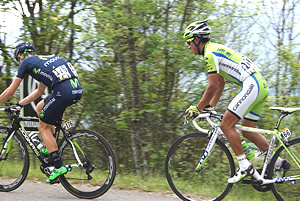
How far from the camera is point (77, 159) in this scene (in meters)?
5.20

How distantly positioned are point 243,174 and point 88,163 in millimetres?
2122

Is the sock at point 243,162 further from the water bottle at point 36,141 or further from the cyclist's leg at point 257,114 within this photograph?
the water bottle at point 36,141

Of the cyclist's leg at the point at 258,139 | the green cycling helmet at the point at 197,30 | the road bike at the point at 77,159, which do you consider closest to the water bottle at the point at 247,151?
the cyclist's leg at the point at 258,139

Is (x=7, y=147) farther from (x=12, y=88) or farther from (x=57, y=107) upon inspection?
(x=57, y=107)

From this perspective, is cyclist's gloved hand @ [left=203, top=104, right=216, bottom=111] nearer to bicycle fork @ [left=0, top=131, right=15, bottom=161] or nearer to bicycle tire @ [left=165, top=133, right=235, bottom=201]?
bicycle tire @ [left=165, top=133, right=235, bottom=201]

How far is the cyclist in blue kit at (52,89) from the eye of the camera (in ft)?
16.3

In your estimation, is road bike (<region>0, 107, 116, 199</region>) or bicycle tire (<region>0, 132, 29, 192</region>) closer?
road bike (<region>0, 107, 116, 199</region>)

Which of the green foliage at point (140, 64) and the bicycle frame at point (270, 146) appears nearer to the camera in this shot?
the bicycle frame at point (270, 146)

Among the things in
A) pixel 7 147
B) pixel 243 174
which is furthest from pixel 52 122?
pixel 243 174

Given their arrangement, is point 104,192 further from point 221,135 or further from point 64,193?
point 221,135

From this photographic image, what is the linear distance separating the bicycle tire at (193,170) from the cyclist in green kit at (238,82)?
0.29m

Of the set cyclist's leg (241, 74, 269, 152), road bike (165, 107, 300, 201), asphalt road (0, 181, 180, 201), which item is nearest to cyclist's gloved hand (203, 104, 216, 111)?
road bike (165, 107, 300, 201)

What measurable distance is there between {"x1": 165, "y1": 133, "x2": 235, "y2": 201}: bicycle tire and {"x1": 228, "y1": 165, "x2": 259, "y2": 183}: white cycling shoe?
21 cm

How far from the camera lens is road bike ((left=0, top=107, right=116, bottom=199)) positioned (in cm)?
516
